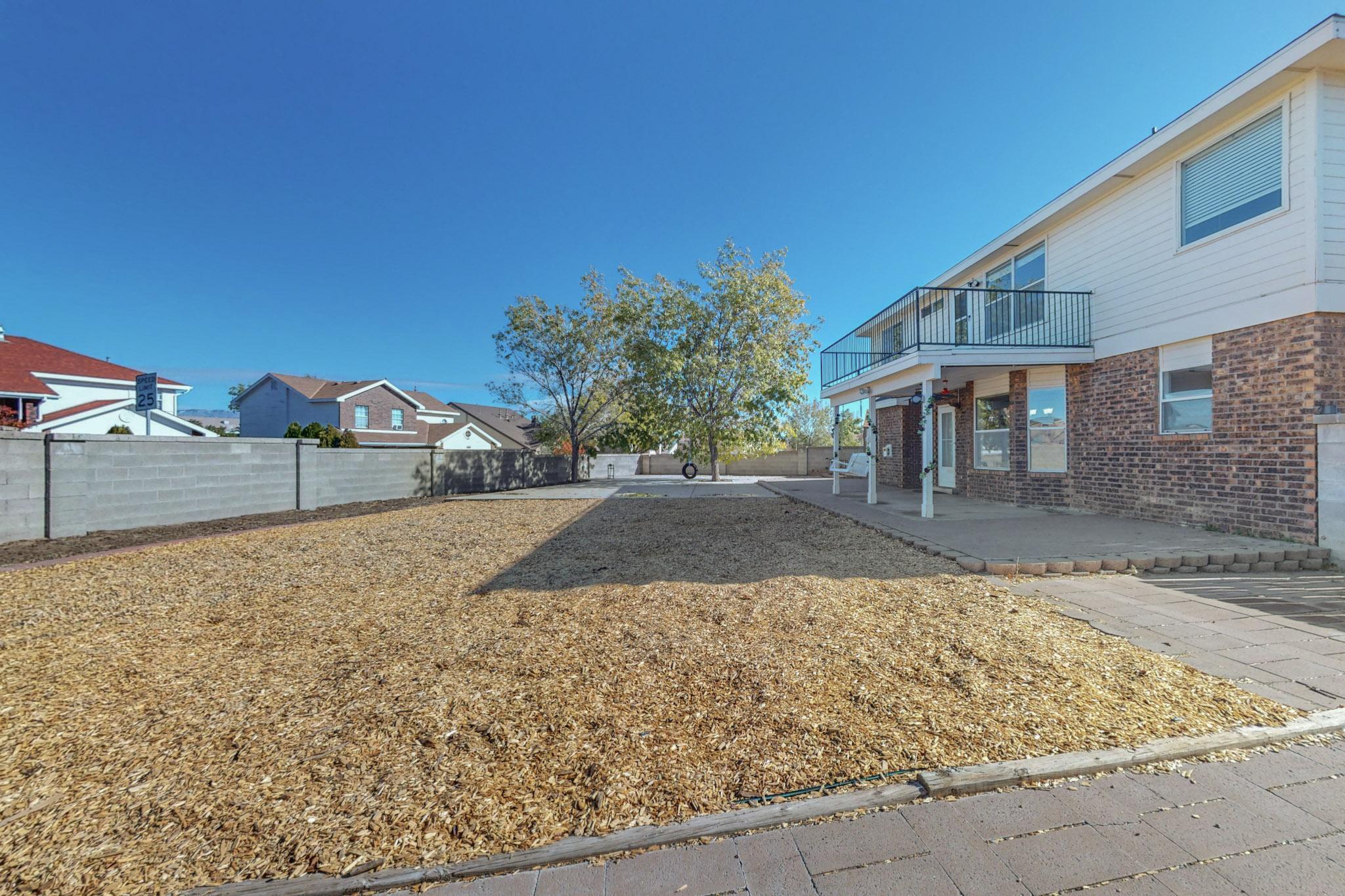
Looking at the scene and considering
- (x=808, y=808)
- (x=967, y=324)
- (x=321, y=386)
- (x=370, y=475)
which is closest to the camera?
(x=808, y=808)

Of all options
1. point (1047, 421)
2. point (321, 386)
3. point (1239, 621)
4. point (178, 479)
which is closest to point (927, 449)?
point (1047, 421)

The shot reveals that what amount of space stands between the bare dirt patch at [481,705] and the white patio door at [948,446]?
8.34 m

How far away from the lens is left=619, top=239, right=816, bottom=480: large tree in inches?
704

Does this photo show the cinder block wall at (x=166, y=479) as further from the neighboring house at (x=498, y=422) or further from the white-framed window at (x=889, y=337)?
the neighboring house at (x=498, y=422)

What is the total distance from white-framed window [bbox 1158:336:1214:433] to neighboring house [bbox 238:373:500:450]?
83.7 ft

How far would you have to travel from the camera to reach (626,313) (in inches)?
759

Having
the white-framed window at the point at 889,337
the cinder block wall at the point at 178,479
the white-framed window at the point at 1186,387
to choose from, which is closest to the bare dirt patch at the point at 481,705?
the cinder block wall at the point at 178,479

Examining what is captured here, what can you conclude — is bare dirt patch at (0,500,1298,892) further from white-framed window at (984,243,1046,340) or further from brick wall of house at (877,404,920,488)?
brick wall of house at (877,404,920,488)

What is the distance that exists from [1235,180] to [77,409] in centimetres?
3223

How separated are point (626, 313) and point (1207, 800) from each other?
61.8 feet

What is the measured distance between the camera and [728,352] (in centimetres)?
1823

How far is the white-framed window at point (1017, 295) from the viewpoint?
9.66 m

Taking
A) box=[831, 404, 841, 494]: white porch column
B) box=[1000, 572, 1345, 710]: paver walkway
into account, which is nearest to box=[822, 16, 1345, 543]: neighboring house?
box=[831, 404, 841, 494]: white porch column

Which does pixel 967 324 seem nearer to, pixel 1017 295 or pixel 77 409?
pixel 1017 295
